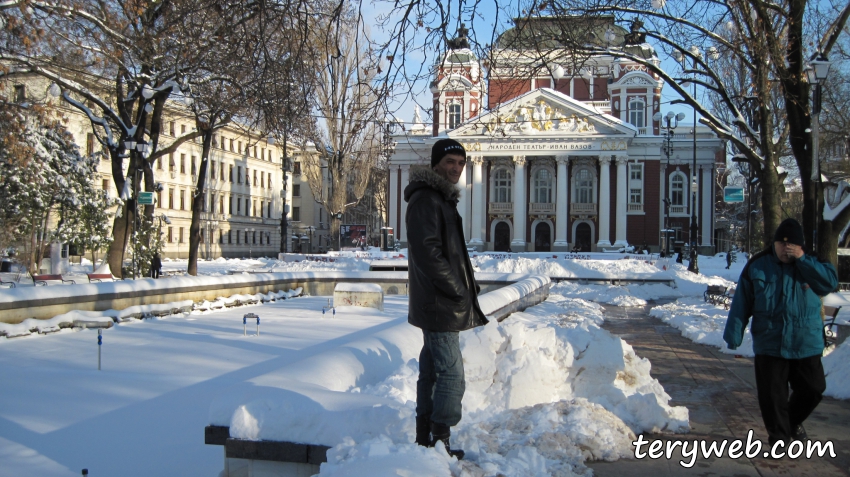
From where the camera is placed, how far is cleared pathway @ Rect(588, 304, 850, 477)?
4.80m

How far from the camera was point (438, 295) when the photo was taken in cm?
420

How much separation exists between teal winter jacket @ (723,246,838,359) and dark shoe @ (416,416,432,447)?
252cm

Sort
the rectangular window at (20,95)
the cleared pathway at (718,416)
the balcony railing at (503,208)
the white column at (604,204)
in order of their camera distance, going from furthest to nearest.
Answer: the balcony railing at (503,208) < the white column at (604,204) < the rectangular window at (20,95) < the cleared pathway at (718,416)

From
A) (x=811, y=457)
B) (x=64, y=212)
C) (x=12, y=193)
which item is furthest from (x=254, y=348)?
(x=64, y=212)

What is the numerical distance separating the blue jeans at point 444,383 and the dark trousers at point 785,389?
2515 millimetres

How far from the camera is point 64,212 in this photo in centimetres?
3538

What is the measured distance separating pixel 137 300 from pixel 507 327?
31.1ft

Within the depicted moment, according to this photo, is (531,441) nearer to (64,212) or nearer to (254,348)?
(254,348)

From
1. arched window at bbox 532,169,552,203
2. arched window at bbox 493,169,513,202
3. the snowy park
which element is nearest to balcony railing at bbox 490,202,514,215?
arched window at bbox 493,169,513,202

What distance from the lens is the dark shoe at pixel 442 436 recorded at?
4172mm

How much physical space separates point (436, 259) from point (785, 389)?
119 inches

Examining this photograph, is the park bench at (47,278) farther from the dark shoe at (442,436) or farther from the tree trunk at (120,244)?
the dark shoe at (442,436)

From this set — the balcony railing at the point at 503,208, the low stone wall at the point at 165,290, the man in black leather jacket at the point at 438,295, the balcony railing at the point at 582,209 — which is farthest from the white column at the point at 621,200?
the man in black leather jacket at the point at 438,295

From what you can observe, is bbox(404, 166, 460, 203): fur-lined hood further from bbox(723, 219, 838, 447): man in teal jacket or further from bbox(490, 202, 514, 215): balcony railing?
bbox(490, 202, 514, 215): balcony railing
